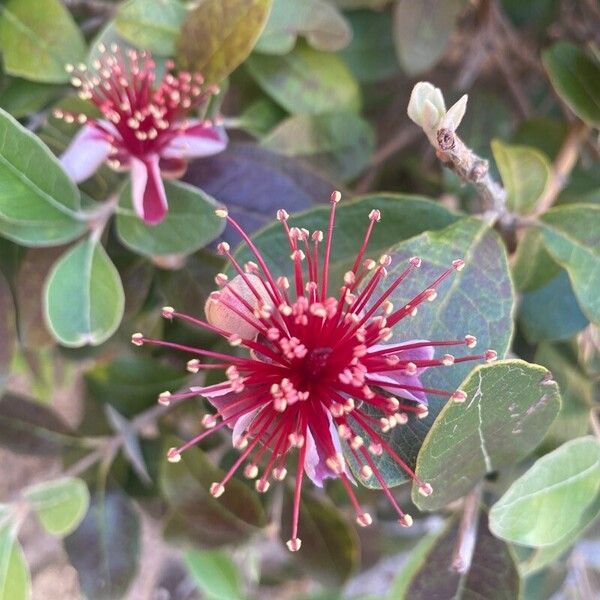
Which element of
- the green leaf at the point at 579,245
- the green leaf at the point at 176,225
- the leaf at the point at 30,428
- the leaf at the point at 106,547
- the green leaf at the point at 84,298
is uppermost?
the green leaf at the point at 579,245

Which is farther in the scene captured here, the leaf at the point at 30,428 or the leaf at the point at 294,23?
the leaf at the point at 30,428

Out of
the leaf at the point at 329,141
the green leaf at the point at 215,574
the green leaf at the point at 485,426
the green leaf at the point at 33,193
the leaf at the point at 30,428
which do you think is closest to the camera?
the green leaf at the point at 485,426

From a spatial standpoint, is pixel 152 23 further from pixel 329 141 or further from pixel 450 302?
pixel 450 302

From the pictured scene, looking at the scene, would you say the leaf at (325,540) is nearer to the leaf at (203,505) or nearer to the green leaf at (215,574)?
the leaf at (203,505)

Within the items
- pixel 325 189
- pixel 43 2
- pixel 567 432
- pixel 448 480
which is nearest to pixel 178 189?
pixel 325 189

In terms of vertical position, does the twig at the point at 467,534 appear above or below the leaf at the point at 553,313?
below

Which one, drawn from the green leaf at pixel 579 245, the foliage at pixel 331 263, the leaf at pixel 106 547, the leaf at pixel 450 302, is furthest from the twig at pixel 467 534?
the leaf at pixel 106 547

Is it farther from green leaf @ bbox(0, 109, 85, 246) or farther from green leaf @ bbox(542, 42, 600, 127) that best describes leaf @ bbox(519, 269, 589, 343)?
green leaf @ bbox(0, 109, 85, 246)

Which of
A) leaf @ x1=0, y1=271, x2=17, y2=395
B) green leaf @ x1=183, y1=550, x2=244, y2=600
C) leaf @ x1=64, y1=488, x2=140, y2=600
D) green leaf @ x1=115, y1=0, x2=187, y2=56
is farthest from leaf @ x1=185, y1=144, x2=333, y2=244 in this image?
green leaf @ x1=183, y1=550, x2=244, y2=600
